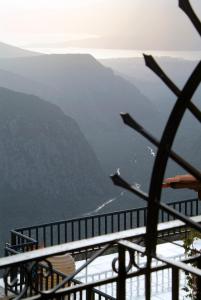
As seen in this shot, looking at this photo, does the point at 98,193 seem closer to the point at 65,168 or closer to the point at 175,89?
the point at 65,168

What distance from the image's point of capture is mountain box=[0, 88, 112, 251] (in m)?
118

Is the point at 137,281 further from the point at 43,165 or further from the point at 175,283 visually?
the point at 43,165

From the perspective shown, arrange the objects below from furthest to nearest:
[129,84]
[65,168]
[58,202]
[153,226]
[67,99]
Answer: [129,84]
[67,99]
[65,168]
[58,202]
[153,226]

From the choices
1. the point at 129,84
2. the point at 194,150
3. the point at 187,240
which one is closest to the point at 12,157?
the point at 194,150

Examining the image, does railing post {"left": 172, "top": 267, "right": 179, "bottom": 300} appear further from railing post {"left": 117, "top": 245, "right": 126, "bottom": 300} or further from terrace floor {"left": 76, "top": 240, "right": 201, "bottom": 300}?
terrace floor {"left": 76, "top": 240, "right": 201, "bottom": 300}

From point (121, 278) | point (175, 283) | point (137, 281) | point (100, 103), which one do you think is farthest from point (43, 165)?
point (175, 283)

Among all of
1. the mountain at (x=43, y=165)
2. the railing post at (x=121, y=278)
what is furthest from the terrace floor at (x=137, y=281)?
the mountain at (x=43, y=165)

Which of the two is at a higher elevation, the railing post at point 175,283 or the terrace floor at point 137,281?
the railing post at point 175,283

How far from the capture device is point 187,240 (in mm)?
6969

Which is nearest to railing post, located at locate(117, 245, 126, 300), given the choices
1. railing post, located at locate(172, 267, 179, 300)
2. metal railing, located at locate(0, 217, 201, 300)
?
metal railing, located at locate(0, 217, 201, 300)

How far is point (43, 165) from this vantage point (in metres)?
125

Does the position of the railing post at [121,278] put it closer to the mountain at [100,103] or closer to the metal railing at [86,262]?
the metal railing at [86,262]

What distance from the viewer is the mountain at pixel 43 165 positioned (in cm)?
11769

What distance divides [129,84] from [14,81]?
1545 inches
